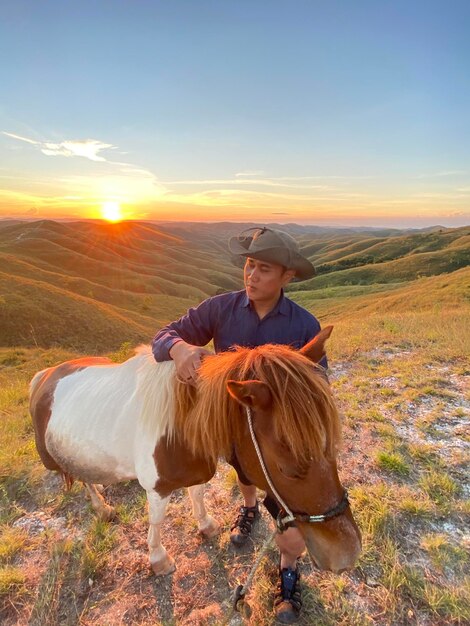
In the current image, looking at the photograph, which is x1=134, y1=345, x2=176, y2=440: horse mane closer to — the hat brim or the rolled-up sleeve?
the rolled-up sleeve

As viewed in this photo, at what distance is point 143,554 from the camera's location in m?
3.61

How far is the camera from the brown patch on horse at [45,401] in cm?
362

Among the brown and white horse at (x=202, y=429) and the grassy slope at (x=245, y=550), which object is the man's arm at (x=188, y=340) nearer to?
the brown and white horse at (x=202, y=429)

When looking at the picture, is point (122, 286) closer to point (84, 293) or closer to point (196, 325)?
point (84, 293)

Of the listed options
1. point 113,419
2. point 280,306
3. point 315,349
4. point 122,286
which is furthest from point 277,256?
point 122,286

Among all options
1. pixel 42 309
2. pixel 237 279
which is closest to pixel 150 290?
pixel 42 309

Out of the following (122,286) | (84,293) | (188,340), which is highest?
(188,340)

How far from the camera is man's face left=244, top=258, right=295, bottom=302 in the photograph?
2867mm

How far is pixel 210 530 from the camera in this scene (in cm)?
383

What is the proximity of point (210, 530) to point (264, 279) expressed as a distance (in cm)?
304

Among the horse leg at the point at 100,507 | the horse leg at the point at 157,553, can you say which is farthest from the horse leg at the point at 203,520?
the horse leg at the point at 100,507

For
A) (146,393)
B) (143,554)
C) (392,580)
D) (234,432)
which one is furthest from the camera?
(143,554)

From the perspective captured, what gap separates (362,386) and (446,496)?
3364 mm

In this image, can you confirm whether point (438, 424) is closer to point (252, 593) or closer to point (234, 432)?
point (252, 593)
